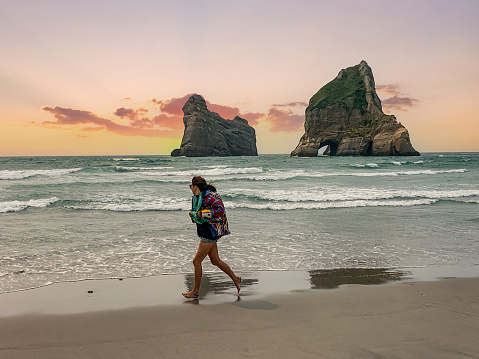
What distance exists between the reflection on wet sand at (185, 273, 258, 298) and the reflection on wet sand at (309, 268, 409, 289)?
112 centimetres

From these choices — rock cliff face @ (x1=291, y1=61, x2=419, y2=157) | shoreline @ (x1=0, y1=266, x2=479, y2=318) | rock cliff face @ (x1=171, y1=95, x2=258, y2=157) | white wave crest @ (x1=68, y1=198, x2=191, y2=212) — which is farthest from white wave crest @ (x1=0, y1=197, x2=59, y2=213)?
rock cliff face @ (x1=171, y1=95, x2=258, y2=157)

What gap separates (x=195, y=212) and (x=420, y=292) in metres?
3.60

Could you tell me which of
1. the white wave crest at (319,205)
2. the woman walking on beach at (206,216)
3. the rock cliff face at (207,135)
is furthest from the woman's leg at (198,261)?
the rock cliff face at (207,135)

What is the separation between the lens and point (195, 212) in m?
4.92

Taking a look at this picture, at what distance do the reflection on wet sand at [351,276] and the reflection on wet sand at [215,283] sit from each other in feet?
3.66

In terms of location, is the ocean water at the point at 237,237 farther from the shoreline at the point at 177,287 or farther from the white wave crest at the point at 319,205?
the shoreline at the point at 177,287

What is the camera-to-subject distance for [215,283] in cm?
589

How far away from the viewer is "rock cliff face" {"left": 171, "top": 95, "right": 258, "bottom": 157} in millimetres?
129100

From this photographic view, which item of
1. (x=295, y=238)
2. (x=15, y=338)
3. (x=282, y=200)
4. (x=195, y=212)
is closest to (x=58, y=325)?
(x=15, y=338)

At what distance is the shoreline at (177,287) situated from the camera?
4.80 metres

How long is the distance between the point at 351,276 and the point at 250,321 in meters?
2.73

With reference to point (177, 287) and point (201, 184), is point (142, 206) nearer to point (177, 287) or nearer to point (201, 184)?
point (177, 287)

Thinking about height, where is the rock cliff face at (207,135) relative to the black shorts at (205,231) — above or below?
above

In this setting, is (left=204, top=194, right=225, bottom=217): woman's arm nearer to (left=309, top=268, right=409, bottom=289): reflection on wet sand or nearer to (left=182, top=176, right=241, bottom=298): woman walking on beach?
(left=182, top=176, right=241, bottom=298): woman walking on beach
